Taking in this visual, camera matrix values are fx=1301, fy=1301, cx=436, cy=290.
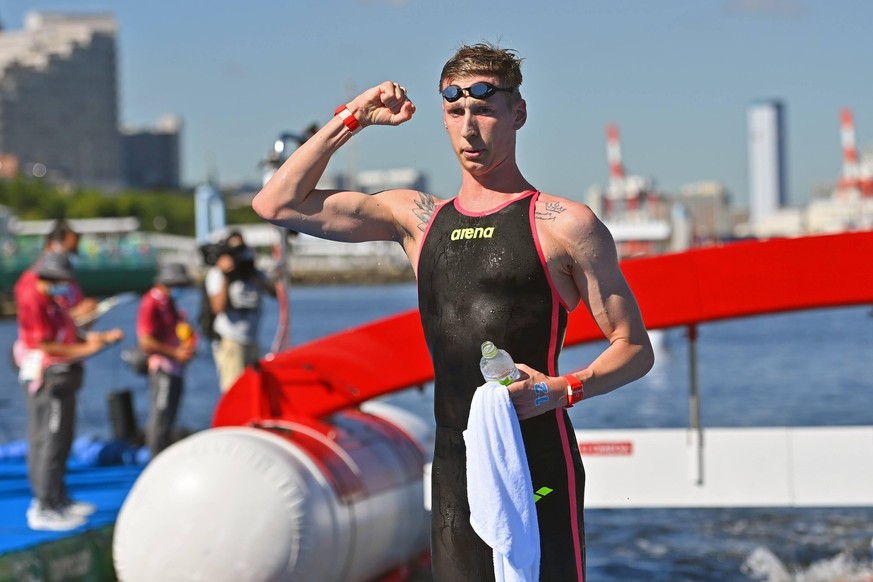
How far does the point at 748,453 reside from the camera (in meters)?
7.83

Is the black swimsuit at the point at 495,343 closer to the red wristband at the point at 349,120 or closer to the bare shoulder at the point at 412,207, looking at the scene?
the bare shoulder at the point at 412,207

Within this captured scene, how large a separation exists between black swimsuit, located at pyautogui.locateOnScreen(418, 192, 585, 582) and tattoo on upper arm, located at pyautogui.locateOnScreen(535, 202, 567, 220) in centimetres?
3

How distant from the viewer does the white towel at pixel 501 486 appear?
3105 mm

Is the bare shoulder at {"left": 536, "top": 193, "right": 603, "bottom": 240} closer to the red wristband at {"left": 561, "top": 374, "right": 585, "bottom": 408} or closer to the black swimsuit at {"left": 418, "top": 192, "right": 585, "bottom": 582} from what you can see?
the black swimsuit at {"left": 418, "top": 192, "right": 585, "bottom": 582}

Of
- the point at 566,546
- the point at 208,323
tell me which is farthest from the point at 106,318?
the point at 566,546

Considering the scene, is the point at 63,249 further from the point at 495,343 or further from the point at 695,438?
the point at 495,343

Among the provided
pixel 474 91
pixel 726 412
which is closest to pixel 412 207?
pixel 474 91

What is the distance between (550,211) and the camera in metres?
3.29

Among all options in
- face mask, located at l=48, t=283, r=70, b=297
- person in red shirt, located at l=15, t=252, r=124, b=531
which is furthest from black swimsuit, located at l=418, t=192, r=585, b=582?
face mask, located at l=48, t=283, r=70, b=297

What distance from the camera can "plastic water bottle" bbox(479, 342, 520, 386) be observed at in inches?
121

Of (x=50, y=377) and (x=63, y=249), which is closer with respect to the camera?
(x=50, y=377)

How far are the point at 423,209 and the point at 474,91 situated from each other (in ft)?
1.34

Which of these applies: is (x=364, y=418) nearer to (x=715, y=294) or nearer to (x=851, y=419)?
(x=715, y=294)

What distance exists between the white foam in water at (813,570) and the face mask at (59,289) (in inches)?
218
